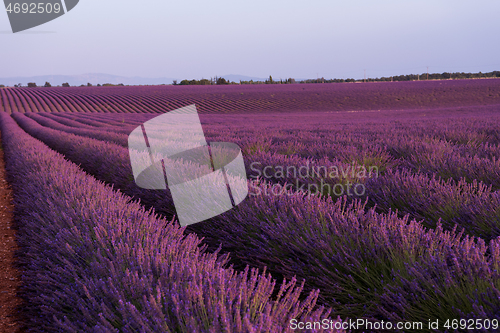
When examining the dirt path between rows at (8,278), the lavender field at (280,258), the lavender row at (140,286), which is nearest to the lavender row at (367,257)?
the lavender field at (280,258)

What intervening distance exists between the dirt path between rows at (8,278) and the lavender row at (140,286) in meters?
0.11

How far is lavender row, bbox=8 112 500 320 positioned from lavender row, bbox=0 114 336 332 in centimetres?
20

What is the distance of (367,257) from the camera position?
1549 mm

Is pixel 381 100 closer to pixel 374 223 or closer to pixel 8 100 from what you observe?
pixel 374 223

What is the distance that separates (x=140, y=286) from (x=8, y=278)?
182cm

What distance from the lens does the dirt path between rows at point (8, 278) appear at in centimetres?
185

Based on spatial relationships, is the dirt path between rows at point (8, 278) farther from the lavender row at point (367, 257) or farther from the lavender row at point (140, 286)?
the lavender row at point (367, 257)

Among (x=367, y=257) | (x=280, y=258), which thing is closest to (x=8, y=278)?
(x=280, y=258)

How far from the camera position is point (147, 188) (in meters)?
3.50

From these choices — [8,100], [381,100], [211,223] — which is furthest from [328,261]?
[8,100]

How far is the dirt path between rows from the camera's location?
6.08ft

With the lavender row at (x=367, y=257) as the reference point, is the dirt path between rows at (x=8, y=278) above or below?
below

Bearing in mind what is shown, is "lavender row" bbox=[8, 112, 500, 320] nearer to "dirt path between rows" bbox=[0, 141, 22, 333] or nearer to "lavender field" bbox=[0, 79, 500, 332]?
"lavender field" bbox=[0, 79, 500, 332]

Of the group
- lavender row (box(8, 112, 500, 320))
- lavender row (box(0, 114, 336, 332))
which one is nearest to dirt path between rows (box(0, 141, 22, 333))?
lavender row (box(0, 114, 336, 332))
